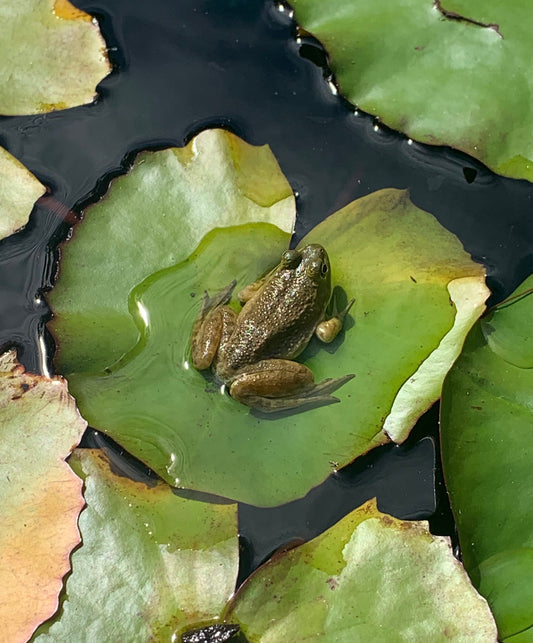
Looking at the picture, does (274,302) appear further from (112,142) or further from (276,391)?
(112,142)

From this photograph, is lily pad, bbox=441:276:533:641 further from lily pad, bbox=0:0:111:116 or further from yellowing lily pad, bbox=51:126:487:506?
lily pad, bbox=0:0:111:116

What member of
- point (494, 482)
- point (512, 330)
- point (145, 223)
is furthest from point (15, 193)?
point (494, 482)

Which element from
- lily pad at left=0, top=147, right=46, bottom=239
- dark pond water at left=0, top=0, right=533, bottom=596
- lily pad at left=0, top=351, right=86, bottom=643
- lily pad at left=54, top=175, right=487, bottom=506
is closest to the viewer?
lily pad at left=0, top=351, right=86, bottom=643

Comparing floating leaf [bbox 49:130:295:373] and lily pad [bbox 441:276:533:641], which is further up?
floating leaf [bbox 49:130:295:373]

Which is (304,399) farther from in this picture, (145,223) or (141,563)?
(145,223)

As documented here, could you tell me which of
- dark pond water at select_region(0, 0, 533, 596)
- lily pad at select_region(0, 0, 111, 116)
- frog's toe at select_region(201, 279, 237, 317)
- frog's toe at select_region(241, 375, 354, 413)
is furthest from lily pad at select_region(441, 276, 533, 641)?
lily pad at select_region(0, 0, 111, 116)

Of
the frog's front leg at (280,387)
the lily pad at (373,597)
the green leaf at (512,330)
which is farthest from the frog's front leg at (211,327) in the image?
the green leaf at (512,330)

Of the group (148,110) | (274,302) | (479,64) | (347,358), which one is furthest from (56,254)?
(479,64)
